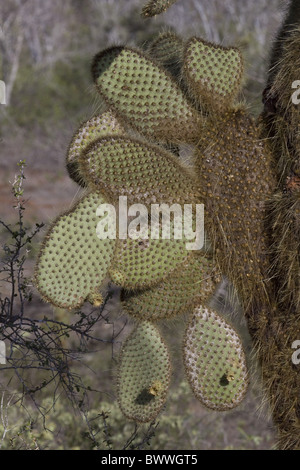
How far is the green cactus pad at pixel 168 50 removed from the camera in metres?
2.54

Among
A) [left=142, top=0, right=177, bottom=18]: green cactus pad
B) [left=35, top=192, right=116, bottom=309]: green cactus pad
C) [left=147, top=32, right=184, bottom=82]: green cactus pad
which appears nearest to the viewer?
[left=142, top=0, right=177, bottom=18]: green cactus pad

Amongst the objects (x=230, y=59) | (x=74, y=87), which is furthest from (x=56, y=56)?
(x=230, y=59)

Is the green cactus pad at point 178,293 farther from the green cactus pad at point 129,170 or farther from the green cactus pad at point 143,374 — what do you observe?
the green cactus pad at point 129,170

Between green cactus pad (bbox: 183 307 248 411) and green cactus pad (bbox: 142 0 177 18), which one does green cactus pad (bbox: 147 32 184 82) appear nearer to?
green cactus pad (bbox: 142 0 177 18)

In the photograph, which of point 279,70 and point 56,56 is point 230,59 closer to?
point 279,70

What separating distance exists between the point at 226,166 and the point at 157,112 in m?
0.32

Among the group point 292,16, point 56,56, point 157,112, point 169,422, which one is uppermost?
point 292,16

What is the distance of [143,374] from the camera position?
98.9 inches

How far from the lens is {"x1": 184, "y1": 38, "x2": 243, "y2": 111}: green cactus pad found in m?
2.28

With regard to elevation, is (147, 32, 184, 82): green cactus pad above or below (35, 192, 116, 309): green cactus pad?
above

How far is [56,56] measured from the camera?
9.94 meters

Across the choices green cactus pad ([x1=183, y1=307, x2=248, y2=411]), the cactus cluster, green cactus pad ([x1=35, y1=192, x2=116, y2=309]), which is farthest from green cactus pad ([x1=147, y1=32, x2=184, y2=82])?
green cactus pad ([x1=183, y1=307, x2=248, y2=411])

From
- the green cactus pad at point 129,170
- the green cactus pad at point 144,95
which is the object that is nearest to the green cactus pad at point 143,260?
the green cactus pad at point 129,170

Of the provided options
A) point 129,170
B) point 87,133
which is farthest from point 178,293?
point 87,133
